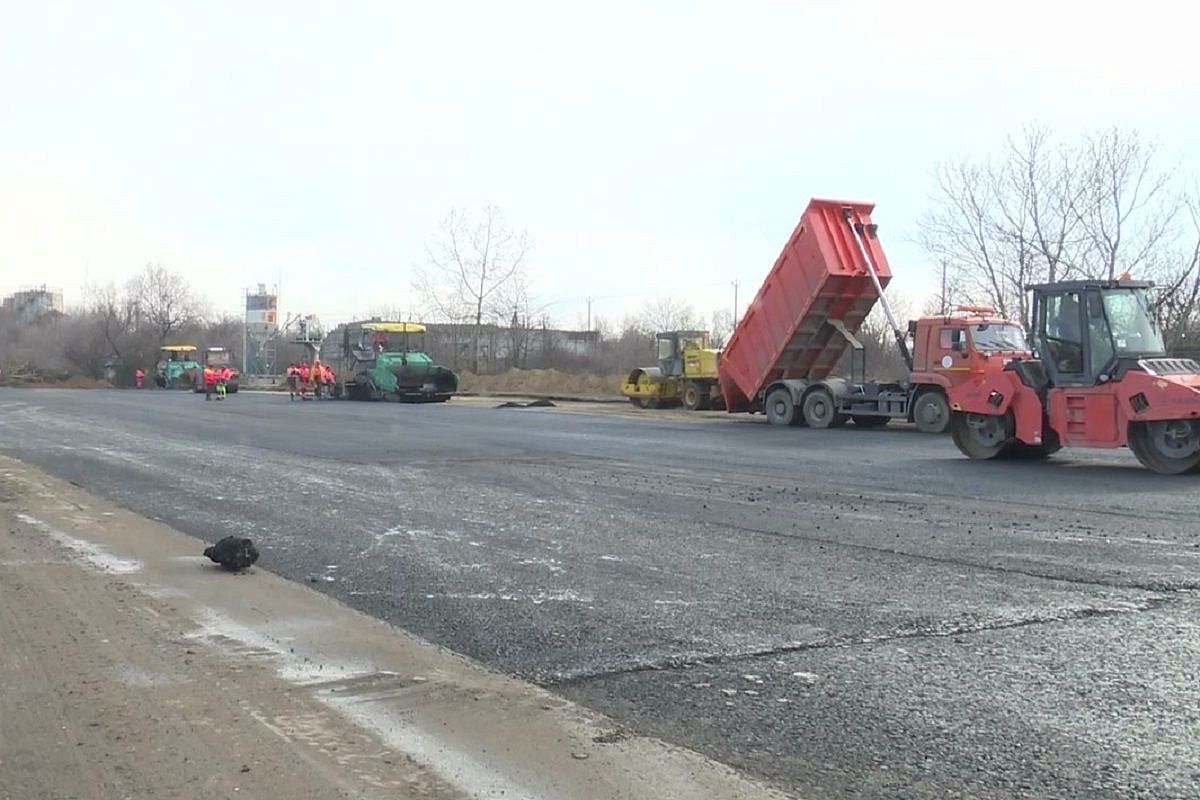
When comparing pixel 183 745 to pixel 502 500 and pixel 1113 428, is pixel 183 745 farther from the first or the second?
pixel 1113 428

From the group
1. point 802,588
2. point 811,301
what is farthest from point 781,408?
point 802,588

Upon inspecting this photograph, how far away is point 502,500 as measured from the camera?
38.0ft

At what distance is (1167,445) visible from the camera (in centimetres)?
1401

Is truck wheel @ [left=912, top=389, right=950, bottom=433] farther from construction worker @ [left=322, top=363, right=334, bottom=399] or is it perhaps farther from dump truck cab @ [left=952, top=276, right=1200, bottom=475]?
construction worker @ [left=322, top=363, right=334, bottom=399]

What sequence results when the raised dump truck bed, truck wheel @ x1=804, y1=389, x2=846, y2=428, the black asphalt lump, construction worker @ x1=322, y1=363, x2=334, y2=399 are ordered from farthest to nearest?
construction worker @ x1=322, y1=363, x2=334, y2=399 < truck wheel @ x1=804, y1=389, x2=846, y2=428 < the raised dump truck bed < the black asphalt lump

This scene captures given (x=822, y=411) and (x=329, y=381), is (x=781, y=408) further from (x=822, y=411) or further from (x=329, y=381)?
(x=329, y=381)

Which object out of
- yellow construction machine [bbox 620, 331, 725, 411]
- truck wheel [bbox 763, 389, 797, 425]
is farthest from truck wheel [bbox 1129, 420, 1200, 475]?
yellow construction machine [bbox 620, 331, 725, 411]

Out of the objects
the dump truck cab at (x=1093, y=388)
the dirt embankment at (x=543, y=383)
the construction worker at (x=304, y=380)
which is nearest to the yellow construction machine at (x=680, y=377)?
the dirt embankment at (x=543, y=383)

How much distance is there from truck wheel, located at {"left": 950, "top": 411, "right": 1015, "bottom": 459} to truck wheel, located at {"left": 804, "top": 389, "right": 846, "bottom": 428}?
638cm

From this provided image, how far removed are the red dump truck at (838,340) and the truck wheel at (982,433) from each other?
432cm

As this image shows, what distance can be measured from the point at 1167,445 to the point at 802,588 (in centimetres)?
904

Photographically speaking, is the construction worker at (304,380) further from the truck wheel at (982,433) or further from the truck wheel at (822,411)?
the truck wheel at (982,433)

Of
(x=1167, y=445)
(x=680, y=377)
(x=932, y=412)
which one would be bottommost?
(x=1167, y=445)

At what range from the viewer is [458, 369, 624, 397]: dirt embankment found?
49.1 meters
